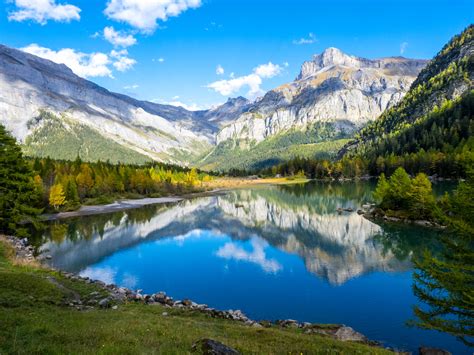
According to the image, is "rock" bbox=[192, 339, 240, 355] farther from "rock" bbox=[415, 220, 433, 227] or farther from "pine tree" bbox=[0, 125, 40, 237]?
"rock" bbox=[415, 220, 433, 227]

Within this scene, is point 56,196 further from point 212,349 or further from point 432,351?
point 432,351

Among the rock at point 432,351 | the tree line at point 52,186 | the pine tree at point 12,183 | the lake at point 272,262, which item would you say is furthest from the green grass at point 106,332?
the tree line at point 52,186

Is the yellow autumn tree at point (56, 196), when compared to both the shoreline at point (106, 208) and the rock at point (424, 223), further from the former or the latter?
the rock at point (424, 223)

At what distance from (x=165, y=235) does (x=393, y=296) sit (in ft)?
179

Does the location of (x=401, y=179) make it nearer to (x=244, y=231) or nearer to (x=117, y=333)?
(x=244, y=231)

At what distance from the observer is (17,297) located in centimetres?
2484

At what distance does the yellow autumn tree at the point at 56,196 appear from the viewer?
104 metres

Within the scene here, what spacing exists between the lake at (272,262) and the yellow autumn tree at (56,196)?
11.7 meters

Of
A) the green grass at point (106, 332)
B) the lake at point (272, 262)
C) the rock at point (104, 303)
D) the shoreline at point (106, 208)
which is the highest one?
the green grass at point (106, 332)

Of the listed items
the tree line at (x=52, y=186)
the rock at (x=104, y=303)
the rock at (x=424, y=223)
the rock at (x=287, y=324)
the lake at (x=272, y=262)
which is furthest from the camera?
the rock at (x=424, y=223)

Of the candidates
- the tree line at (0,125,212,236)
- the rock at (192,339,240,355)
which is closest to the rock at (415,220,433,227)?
the rock at (192,339,240,355)

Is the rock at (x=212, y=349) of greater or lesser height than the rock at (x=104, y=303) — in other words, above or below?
above

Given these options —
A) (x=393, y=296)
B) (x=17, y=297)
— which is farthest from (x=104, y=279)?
(x=393, y=296)

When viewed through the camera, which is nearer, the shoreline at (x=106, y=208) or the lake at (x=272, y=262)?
the lake at (x=272, y=262)
